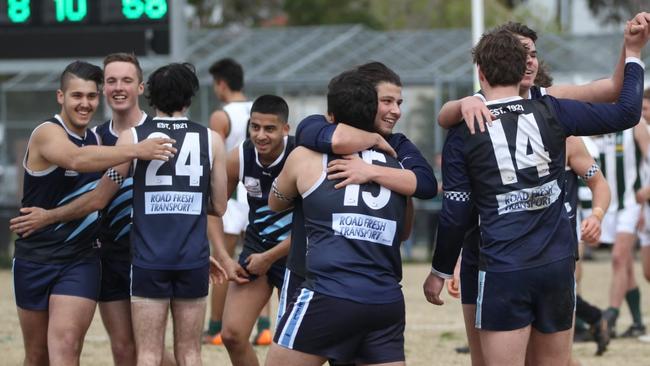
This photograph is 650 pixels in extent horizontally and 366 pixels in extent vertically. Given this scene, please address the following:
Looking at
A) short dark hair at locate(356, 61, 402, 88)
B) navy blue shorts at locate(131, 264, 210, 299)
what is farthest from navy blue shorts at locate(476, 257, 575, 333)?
navy blue shorts at locate(131, 264, 210, 299)

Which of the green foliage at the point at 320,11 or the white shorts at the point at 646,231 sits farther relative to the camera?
the green foliage at the point at 320,11

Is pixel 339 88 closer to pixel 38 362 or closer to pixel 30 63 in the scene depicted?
pixel 38 362

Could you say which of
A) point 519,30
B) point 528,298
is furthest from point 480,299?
point 519,30

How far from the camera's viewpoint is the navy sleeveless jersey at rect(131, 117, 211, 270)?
646 cm

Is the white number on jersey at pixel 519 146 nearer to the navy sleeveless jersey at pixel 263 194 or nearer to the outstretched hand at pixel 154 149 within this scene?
the outstretched hand at pixel 154 149

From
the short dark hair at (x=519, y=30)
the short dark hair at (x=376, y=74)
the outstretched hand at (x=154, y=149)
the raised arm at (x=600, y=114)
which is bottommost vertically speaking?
the outstretched hand at (x=154, y=149)

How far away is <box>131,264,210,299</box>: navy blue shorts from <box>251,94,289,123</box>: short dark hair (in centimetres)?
111

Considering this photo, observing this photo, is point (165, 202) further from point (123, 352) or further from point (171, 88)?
point (123, 352)

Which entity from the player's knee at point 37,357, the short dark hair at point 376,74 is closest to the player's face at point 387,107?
the short dark hair at point 376,74

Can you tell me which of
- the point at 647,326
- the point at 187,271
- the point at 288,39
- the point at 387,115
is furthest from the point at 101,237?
the point at 288,39

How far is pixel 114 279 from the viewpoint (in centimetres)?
713

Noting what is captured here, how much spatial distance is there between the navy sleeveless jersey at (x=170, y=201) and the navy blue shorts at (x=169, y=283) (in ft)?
0.15

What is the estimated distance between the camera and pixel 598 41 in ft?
82.1

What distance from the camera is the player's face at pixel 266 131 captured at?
23.7ft
